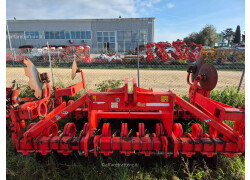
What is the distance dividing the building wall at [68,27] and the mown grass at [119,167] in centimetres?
3071

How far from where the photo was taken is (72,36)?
3338cm

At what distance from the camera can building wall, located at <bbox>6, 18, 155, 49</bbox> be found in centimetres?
3156

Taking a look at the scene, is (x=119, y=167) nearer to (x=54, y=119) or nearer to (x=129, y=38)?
(x=54, y=119)

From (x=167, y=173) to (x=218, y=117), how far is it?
1.34 m

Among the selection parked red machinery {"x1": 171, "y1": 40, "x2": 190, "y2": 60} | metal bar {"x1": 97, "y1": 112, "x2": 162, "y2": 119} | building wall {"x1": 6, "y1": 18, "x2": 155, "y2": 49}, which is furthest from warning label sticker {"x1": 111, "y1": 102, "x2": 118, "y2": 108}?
building wall {"x1": 6, "y1": 18, "x2": 155, "y2": 49}

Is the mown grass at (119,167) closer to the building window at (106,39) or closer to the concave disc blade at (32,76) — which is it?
the concave disc blade at (32,76)

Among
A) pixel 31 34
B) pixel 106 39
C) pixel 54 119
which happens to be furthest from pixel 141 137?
pixel 31 34

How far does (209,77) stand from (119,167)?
242 cm

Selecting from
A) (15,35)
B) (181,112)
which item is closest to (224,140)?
(181,112)

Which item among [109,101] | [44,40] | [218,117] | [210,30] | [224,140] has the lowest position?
[224,140]

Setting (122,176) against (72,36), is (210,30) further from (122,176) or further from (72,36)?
(122,176)

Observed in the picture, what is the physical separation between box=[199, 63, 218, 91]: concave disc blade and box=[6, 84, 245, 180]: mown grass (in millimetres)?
1373

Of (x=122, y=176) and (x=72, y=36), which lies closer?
(x=122, y=176)

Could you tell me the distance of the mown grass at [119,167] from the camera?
2.81 metres
